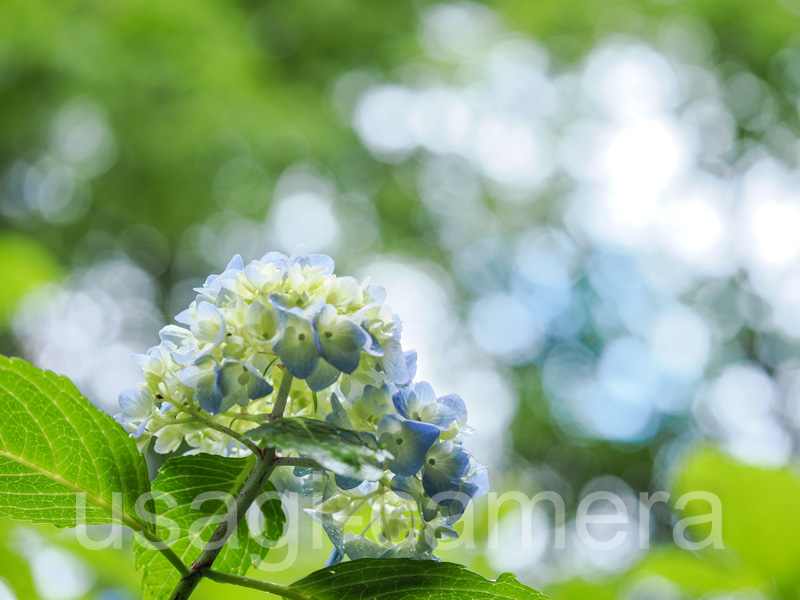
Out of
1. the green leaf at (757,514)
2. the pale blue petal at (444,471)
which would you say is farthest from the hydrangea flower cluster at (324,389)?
the green leaf at (757,514)

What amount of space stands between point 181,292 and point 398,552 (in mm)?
5354

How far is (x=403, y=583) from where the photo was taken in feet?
1.74

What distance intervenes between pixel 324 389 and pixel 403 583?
0.16 m

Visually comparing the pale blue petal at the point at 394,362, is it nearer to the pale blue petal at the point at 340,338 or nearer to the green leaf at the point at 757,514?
the pale blue petal at the point at 340,338

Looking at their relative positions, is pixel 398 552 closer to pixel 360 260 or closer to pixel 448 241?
pixel 360 260

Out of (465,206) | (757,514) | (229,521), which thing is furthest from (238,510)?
(465,206)

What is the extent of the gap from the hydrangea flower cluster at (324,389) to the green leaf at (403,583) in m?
0.03

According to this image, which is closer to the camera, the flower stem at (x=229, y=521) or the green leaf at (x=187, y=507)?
the flower stem at (x=229, y=521)

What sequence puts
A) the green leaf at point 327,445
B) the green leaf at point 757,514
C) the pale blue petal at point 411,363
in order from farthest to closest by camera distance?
the green leaf at point 757,514 → the pale blue petal at point 411,363 → the green leaf at point 327,445

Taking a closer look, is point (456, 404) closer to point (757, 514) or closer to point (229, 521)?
point (229, 521)

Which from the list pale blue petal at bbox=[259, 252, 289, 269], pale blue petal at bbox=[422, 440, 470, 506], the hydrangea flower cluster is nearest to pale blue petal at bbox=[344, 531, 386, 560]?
the hydrangea flower cluster

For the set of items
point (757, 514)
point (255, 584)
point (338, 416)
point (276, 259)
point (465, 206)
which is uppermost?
point (465, 206)

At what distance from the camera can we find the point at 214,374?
516mm

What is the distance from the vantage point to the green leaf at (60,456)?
523 millimetres
